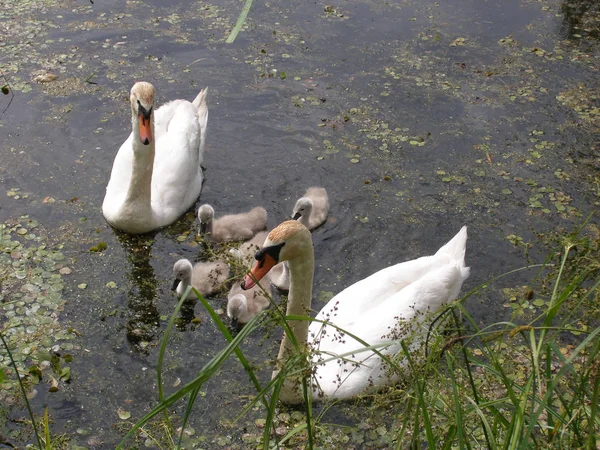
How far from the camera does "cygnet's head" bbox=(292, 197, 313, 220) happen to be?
22.2ft

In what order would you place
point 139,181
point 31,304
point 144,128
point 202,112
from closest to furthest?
point 31,304 → point 144,128 → point 139,181 → point 202,112

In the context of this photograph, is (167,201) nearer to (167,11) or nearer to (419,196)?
(419,196)

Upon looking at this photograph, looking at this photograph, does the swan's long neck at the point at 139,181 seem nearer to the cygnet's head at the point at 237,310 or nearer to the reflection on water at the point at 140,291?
the reflection on water at the point at 140,291

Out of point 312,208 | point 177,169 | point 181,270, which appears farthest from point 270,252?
point 177,169

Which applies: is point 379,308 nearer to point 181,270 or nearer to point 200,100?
point 181,270

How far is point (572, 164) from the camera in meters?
7.97

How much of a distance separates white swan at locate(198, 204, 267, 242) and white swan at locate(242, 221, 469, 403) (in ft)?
4.70

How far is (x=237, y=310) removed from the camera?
5.97 meters

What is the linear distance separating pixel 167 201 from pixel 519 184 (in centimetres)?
358

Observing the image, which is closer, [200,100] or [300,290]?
[300,290]

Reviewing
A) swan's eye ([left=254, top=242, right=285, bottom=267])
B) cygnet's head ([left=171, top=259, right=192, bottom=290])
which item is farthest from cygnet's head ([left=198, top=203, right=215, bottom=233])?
swan's eye ([left=254, top=242, right=285, bottom=267])

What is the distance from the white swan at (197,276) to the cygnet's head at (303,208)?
86cm

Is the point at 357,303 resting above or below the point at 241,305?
above

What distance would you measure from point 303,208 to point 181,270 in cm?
133
